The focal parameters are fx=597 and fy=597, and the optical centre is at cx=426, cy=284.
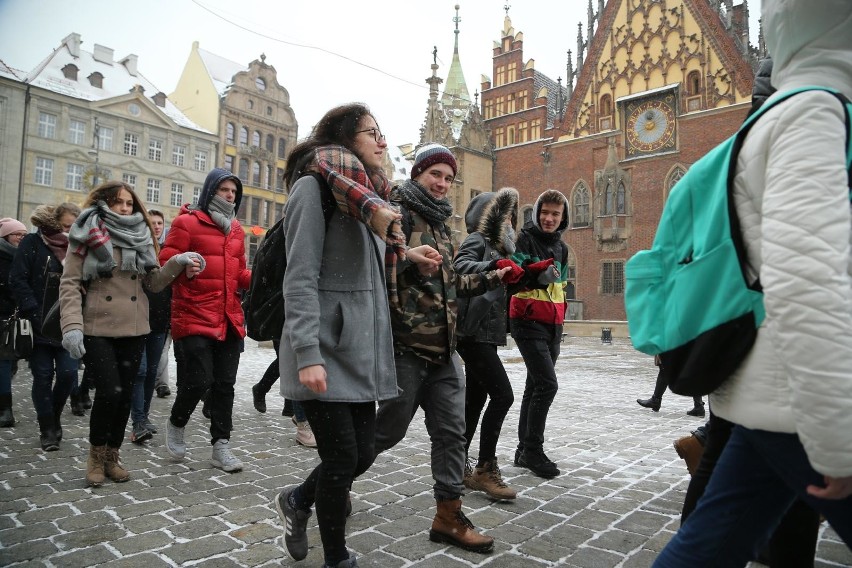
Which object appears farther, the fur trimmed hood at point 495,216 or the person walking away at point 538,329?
the person walking away at point 538,329

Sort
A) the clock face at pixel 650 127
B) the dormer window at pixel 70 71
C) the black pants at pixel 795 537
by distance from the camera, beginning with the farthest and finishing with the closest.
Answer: the dormer window at pixel 70 71 → the clock face at pixel 650 127 → the black pants at pixel 795 537

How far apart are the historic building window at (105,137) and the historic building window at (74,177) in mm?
1874

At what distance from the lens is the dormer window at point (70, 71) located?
3172 centimetres

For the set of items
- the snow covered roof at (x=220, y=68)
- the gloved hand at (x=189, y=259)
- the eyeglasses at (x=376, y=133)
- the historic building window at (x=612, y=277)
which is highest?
the snow covered roof at (x=220, y=68)

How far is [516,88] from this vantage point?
3388 centimetres

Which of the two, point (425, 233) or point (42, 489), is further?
point (42, 489)

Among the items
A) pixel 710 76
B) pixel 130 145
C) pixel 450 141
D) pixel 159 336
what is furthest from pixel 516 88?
pixel 159 336

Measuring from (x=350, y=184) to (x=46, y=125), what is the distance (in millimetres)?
31863

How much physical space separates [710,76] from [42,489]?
29.4 metres

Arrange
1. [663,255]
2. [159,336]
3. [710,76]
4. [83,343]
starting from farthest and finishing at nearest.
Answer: [710,76] → [159,336] → [83,343] → [663,255]

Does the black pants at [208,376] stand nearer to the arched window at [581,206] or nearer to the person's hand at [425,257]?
the person's hand at [425,257]

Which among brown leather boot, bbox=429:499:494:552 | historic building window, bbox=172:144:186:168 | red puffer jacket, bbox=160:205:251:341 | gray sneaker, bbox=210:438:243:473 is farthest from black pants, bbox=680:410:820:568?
historic building window, bbox=172:144:186:168

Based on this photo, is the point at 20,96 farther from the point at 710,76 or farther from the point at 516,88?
the point at 710,76

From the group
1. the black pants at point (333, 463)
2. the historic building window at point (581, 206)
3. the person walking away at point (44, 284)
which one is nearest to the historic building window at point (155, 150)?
the historic building window at point (581, 206)
